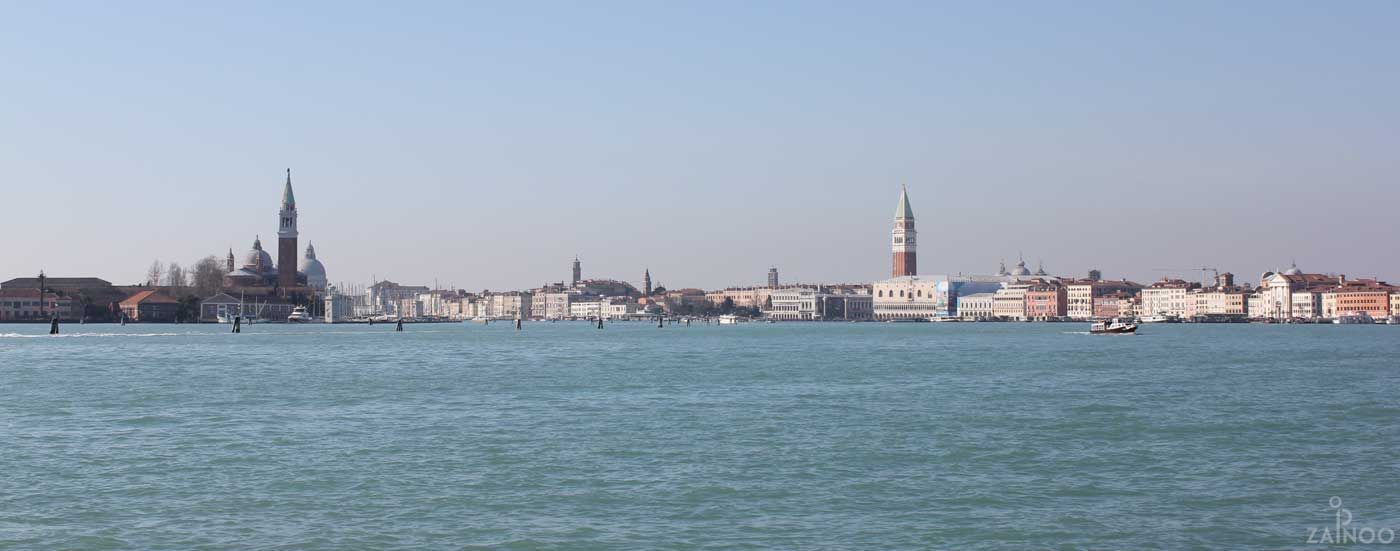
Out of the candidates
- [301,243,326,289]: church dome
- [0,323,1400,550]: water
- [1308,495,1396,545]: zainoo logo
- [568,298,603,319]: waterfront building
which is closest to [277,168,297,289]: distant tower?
[301,243,326,289]: church dome

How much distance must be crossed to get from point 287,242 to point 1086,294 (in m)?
70.2

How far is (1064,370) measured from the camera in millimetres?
31000

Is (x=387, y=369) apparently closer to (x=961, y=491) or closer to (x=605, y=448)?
(x=605, y=448)

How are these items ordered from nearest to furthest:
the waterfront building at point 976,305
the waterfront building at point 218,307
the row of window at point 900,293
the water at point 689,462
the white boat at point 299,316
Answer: the water at point 689,462
the waterfront building at point 218,307
the white boat at point 299,316
the waterfront building at point 976,305
the row of window at point 900,293

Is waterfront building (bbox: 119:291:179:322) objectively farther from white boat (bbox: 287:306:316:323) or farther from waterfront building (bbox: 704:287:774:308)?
waterfront building (bbox: 704:287:774:308)

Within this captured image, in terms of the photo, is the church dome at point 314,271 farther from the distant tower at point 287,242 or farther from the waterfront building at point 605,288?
the waterfront building at point 605,288

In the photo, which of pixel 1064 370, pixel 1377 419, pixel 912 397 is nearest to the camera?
pixel 1377 419

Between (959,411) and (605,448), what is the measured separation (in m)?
6.18

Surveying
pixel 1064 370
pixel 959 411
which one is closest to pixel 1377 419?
pixel 959 411

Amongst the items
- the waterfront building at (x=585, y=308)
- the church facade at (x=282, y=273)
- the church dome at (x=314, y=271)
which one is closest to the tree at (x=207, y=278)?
the church facade at (x=282, y=273)

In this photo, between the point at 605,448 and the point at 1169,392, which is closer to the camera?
the point at 605,448

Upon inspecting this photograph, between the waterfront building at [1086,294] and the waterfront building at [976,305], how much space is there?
24.9ft

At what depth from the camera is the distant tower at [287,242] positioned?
115 meters

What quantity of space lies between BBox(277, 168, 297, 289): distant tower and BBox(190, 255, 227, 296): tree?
4.56 m
